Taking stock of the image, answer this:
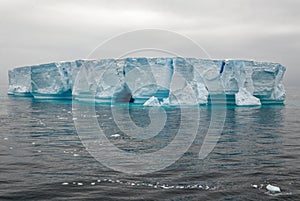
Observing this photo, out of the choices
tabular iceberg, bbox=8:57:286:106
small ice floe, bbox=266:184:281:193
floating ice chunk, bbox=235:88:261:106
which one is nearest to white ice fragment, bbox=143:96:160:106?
tabular iceberg, bbox=8:57:286:106

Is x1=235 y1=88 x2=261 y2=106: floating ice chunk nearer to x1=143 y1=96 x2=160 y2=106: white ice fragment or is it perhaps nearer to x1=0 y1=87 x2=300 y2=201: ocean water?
x1=143 y1=96 x2=160 y2=106: white ice fragment

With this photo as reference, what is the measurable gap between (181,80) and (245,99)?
772 cm

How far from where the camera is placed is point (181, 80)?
32.3m

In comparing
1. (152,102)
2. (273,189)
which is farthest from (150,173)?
(152,102)

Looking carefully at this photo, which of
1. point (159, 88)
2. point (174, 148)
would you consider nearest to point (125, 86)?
point (159, 88)

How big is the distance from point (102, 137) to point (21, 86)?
3769 centimetres

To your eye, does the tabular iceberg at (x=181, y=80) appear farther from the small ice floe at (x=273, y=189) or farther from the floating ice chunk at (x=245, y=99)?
the small ice floe at (x=273, y=189)

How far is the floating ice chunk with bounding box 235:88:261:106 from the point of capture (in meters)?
34.5

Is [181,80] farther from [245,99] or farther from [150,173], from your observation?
[150,173]

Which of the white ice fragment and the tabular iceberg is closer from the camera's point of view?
the tabular iceberg

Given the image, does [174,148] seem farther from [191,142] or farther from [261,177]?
[261,177]

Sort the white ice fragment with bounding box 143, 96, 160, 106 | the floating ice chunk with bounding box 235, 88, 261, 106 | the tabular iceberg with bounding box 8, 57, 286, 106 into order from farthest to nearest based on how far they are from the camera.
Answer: the floating ice chunk with bounding box 235, 88, 261, 106 < the white ice fragment with bounding box 143, 96, 160, 106 < the tabular iceberg with bounding box 8, 57, 286, 106

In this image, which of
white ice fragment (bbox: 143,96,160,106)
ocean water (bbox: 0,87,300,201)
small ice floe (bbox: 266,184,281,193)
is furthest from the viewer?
white ice fragment (bbox: 143,96,160,106)

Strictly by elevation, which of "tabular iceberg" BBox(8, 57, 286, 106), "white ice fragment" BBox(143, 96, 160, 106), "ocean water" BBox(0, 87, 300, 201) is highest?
"tabular iceberg" BBox(8, 57, 286, 106)
